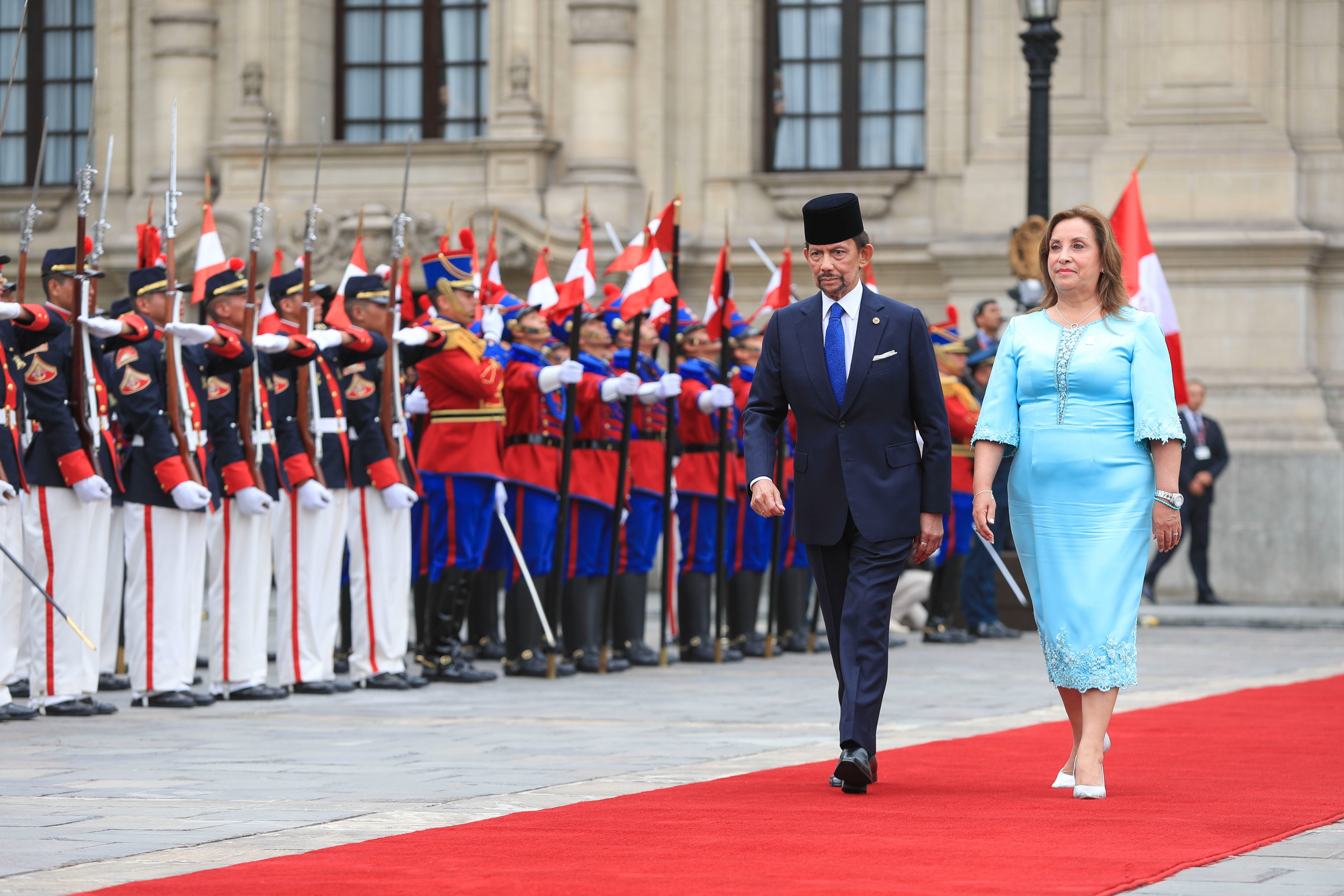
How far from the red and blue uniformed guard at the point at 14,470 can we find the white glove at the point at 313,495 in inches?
53.1

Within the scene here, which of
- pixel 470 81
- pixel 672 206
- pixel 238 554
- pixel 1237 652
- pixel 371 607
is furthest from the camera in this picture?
pixel 470 81

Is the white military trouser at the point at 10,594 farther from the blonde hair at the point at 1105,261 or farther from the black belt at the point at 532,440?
the blonde hair at the point at 1105,261

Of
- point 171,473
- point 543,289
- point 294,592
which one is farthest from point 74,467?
point 543,289

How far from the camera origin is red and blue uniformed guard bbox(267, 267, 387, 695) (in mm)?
10352

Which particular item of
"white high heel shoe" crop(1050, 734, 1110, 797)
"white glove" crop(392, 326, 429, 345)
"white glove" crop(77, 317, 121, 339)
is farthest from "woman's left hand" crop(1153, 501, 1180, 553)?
"white glove" crop(392, 326, 429, 345)

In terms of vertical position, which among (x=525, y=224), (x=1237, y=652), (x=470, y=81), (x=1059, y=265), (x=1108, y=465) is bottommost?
(x=1237, y=652)

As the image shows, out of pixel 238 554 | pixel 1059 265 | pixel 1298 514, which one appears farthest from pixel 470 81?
pixel 1059 265

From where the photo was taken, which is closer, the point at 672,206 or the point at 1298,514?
the point at 672,206

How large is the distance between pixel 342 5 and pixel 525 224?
11.1 ft

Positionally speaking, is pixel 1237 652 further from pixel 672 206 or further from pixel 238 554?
pixel 238 554

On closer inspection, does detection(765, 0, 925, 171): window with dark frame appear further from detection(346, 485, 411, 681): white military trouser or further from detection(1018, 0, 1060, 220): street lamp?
detection(346, 485, 411, 681): white military trouser

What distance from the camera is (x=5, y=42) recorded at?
21.9 metres

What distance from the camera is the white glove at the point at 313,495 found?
10320 mm

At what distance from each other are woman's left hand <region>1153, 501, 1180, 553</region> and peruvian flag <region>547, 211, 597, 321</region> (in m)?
5.06
